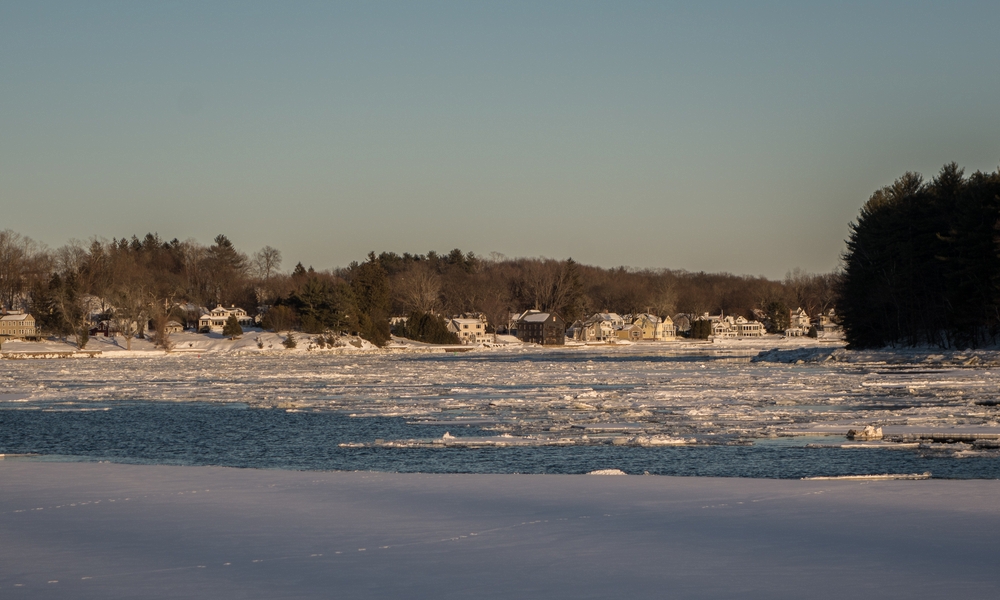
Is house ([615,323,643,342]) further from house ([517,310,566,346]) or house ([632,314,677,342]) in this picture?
house ([517,310,566,346])

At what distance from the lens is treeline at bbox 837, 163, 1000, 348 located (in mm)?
50656

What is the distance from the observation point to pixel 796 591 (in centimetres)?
688

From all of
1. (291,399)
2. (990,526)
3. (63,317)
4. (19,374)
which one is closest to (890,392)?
(291,399)

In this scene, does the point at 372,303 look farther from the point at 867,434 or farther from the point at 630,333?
the point at 867,434

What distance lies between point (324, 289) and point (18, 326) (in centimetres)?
3172

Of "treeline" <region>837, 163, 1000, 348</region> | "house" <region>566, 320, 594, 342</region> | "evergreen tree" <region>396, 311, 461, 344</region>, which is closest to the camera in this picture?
"treeline" <region>837, 163, 1000, 348</region>

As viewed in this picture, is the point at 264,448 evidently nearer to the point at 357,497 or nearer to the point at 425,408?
the point at 357,497

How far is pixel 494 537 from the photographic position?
8.92 meters

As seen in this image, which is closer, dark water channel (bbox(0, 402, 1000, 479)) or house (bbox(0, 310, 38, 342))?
dark water channel (bbox(0, 402, 1000, 479))

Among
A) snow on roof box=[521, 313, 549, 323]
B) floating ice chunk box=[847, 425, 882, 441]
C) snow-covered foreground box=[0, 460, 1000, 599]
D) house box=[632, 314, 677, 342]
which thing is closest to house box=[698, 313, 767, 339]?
house box=[632, 314, 677, 342]

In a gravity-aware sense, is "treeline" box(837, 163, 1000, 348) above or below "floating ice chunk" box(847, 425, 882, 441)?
above

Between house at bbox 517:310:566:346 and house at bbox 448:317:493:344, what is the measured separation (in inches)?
200

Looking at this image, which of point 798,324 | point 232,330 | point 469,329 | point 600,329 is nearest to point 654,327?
point 600,329

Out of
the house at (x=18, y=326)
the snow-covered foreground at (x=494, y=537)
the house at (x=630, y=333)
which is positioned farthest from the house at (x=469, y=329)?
the snow-covered foreground at (x=494, y=537)
